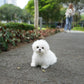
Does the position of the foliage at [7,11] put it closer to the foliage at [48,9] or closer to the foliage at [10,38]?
the foliage at [48,9]

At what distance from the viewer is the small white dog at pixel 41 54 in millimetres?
3094

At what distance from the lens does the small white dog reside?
309cm

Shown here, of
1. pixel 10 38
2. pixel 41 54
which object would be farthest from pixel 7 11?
pixel 41 54

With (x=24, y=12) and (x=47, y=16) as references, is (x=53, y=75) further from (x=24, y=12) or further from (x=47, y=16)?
(x=24, y=12)

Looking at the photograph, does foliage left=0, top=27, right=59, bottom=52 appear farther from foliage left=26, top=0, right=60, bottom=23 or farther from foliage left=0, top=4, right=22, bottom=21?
foliage left=0, top=4, right=22, bottom=21

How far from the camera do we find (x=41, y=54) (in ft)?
10.6

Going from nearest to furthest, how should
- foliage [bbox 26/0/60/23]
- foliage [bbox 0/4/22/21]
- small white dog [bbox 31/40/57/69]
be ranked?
small white dog [bbox 31/40/57/69] < foliage [bbox 26/0/60/23] < foliage [bbox 0/4/22/21]

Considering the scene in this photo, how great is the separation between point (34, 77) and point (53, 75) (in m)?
0.41

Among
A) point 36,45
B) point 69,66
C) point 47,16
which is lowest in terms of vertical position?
point 69,66

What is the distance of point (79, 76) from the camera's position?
2.89 meters

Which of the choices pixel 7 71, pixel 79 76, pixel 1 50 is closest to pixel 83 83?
pixel 79 76

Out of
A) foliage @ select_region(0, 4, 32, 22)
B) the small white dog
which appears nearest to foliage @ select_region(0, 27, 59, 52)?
the small white dog

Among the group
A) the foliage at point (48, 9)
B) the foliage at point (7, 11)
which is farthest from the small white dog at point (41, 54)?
the foliage at point (7, 11)

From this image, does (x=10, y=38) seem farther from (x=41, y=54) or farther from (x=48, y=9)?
(x=48, y=9)
